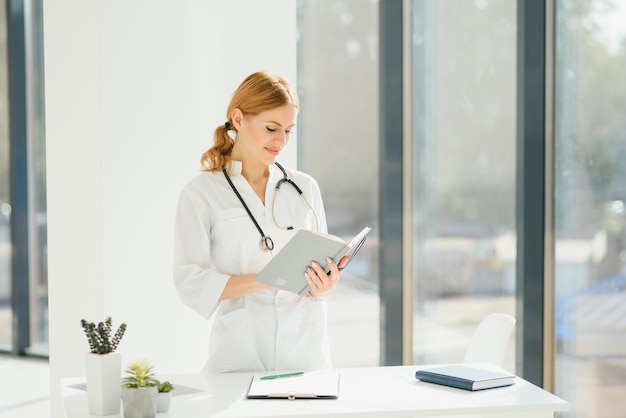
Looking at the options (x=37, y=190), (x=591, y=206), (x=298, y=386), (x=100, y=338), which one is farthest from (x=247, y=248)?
(x=37, y=190)

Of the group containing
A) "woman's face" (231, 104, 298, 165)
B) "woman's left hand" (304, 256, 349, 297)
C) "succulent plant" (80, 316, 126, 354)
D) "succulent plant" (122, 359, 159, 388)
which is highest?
"woman's face" (231, 104, 298, 165)

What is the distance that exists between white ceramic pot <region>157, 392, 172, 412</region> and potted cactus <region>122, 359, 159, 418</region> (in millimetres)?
51

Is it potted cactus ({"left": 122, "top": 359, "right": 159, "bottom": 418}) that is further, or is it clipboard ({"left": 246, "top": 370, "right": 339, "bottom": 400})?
clipboard ({"left": 246, "top": 370, "right": 339, "bottom": 400})

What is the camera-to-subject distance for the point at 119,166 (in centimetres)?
347

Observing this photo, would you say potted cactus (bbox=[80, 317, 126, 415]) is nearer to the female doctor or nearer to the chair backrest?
the female doctor

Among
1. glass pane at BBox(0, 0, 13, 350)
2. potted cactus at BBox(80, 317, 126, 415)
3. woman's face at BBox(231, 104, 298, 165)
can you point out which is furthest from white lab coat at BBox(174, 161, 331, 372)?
glass pane at BBox(0, 0, 13, 350)

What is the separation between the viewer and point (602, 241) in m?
3.42

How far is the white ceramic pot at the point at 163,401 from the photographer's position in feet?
6.50

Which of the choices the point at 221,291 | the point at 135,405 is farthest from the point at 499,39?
the point at 135,405

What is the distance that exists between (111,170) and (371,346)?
67.6 inches

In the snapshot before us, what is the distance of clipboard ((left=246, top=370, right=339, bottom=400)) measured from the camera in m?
2.12

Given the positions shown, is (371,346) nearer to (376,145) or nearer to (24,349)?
(376,145)

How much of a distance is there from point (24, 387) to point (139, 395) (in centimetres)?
365

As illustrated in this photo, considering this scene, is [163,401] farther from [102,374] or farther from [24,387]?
[24,387]
